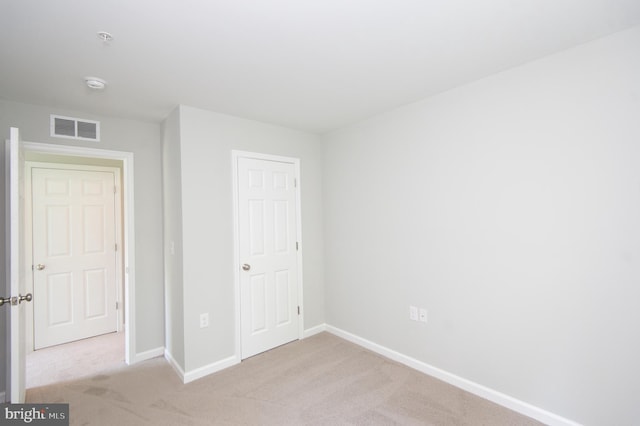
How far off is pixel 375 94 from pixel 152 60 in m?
1.67

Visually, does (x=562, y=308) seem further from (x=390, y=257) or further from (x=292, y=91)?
(x=292, y=91)

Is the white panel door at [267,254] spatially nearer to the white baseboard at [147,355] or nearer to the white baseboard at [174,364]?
the white baseboard at [174,364]

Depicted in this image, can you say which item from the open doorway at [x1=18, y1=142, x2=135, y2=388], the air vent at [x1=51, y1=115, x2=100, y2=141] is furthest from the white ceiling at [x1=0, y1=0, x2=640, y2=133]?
the open doorway at [x1=18, y1=142, x2=135, y2=388]

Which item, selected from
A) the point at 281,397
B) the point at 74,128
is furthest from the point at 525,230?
the point at 74,128

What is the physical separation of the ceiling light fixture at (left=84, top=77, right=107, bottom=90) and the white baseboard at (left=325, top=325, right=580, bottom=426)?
328 cm

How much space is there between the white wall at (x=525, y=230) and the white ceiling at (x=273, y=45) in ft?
0.89

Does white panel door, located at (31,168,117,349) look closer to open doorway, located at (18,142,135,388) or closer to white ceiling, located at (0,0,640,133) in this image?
open doorway, located at (18,142,135,388)

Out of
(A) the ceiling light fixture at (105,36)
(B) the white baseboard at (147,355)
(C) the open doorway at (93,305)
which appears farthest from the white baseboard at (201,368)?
(A) the ceiling light fixture at (105,36)

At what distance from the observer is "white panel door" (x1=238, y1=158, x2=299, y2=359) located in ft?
9.98

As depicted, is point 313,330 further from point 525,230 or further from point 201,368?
point 525,230

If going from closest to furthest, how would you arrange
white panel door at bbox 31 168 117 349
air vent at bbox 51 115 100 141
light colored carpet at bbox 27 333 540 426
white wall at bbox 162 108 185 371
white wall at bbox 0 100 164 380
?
light colored carpet at bbox 27 333 540 426, air vent at bbox 51 115 100 141, white wall at bbox 162 108 185 371, white wall at bbox 0 100 164 380, white panel door at bbox 31 168 117 349

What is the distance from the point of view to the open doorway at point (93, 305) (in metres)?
2.73

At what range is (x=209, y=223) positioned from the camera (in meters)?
2.79

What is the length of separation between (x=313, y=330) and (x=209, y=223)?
1831 mm
